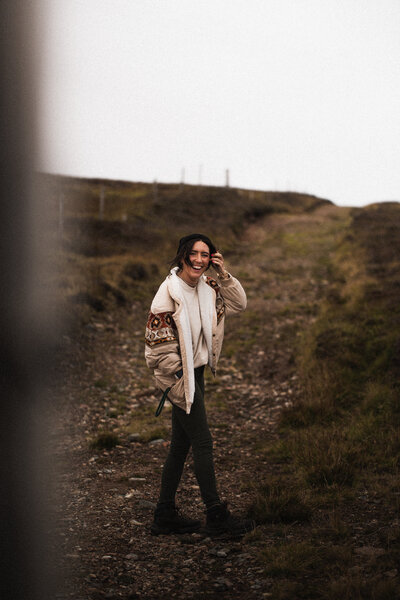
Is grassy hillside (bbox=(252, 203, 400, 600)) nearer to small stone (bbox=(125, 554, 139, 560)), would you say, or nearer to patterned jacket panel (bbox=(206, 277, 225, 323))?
small stone (bbox=(125, 554, 139, 560))

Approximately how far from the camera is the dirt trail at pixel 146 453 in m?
3.64

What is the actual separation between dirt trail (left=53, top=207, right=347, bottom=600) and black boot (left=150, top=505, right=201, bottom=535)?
70mm

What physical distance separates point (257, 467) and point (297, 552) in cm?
192

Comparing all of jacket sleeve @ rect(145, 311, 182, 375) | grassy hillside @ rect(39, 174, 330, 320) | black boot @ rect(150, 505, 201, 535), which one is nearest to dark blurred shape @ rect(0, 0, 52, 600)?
grassy hillside @ rect(39, 174, 330, 320)

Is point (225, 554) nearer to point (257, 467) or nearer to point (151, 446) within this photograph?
point (257, 467)

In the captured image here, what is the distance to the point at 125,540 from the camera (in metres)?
4.18

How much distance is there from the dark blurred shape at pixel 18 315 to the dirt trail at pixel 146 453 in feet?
1.90

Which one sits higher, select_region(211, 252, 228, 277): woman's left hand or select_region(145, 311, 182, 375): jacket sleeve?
select_region(211, 252, 228, 277): woman's left hand

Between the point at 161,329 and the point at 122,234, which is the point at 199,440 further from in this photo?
the point at 122,234

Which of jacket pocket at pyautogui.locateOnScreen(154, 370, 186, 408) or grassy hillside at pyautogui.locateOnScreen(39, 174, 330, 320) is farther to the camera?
grassy hillside at pyautogui.locateOnScreen(39, 174, 330, 320)

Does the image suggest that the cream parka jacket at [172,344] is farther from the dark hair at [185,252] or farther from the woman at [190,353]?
the dark hair at [185,252]

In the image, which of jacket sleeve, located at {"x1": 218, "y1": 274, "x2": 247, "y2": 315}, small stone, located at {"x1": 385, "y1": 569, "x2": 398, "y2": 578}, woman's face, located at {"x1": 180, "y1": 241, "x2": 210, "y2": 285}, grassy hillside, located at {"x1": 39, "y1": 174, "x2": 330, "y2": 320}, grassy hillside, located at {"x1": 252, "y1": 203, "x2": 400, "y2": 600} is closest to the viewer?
small stone, located at {"x1": 385, "y1": 569, "x2": 398, "y2": 578}

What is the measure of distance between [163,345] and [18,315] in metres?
1.49

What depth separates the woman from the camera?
13.1ft
